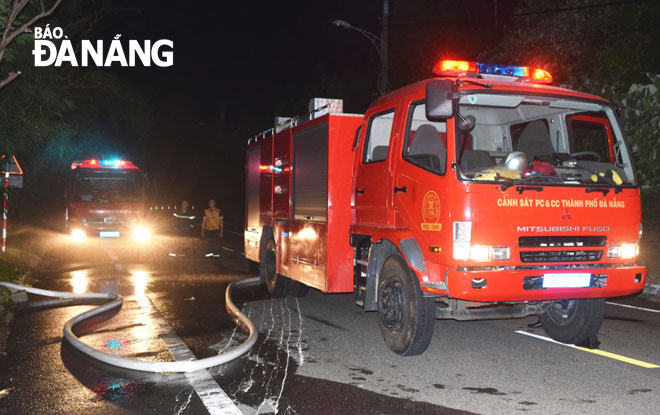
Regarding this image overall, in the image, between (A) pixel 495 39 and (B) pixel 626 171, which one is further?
(A) pixel 495 39

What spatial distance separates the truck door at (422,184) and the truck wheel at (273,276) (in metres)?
4.20

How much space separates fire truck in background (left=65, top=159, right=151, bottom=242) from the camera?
2258cm

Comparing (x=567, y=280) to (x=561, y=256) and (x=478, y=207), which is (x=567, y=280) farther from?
(x=478, y=207)

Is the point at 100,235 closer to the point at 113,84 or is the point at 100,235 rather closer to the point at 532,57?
the point at 113,84

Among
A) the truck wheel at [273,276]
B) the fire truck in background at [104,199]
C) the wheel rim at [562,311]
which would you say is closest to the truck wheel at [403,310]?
the wheel rim at [562,311]

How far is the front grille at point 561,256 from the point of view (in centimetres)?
596

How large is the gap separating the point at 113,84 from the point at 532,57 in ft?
40.8

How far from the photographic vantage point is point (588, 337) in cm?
698

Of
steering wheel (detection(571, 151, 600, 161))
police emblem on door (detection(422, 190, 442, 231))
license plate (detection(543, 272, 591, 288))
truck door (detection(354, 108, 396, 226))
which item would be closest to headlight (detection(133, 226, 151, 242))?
truck door (detection(354, 108, 396, 226))

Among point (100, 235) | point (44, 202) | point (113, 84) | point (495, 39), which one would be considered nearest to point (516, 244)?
point (113, 84)

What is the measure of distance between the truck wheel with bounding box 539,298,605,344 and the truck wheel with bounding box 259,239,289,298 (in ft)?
14.4

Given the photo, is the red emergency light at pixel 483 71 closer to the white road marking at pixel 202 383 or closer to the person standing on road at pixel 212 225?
the white road marking at pixel 202 383

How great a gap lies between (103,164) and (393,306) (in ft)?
59.9

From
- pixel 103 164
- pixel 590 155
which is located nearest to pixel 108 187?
pixel 103 164
